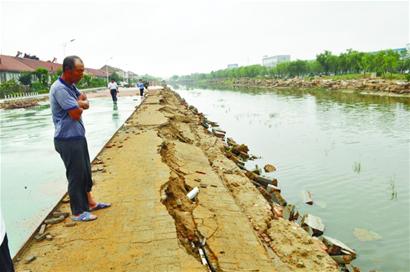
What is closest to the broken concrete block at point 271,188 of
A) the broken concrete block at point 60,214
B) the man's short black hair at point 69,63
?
the broken concrete block at point 60,214

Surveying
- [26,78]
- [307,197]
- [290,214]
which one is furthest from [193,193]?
[26,78]

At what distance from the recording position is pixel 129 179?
6027 mm

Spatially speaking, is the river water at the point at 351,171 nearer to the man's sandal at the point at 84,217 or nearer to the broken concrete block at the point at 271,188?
the broken concrete block at the point at 271,188

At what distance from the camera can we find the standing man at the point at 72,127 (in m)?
4.00

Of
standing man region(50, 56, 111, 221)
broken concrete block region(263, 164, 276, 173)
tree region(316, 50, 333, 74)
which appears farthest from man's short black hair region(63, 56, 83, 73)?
tree region(316, 50, 333, 74)

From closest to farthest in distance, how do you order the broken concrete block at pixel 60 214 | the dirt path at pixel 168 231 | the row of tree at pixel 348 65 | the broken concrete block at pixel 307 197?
the dirt path at pixel 168 231, the broken concrete block at pixel 60 214, the broken concrete block at pixel 307 197, the row of tree at pixel 348 65

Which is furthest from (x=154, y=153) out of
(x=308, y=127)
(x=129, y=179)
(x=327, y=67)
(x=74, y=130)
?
(x=327, y=67)

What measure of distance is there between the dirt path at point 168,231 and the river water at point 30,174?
0.42m

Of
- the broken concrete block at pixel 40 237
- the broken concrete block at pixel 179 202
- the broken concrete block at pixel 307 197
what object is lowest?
the broken concrete block at pixel 307 197

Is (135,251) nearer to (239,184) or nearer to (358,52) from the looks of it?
(239,184)

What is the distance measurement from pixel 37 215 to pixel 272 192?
16.3 ft

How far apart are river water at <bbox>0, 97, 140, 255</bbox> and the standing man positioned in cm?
75

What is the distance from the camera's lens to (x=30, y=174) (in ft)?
22.7

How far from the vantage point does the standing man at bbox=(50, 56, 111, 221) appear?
4.00 meters
